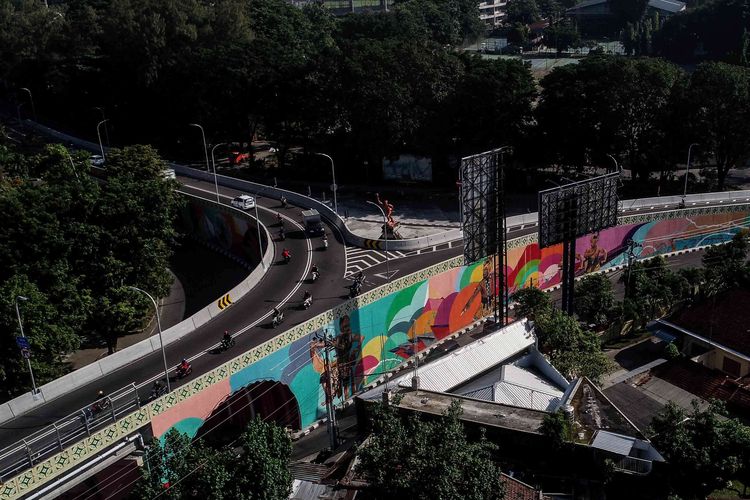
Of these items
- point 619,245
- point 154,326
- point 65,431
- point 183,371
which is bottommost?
point 154,326

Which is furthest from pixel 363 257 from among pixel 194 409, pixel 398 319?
pixel 194 409

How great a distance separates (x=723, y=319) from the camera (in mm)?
57562

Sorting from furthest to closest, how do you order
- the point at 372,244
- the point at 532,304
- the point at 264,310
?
the point at 372,244 → the point at 532,304 → the point at 264,310

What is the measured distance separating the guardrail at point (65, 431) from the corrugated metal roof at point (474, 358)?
17941 millimetres

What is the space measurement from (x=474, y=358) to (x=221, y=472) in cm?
2258

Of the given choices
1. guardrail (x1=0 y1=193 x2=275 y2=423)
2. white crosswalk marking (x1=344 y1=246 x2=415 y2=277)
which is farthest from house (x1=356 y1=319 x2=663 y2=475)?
guardrail (x1=0 y1=193 x2=275 y2=423)

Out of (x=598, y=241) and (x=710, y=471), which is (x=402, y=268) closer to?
(x=598, y=241)

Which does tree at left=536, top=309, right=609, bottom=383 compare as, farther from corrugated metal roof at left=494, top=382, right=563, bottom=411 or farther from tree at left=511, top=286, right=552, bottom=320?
corrugated metal roof at left=494, top=382, right=563, bottom=411

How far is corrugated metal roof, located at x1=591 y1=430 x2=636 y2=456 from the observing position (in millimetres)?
37000

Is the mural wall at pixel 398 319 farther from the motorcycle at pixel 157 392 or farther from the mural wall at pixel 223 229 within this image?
the mural wall at pixel 223 229

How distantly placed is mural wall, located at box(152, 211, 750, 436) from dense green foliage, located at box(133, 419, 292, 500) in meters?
10.6

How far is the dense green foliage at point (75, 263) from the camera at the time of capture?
51.2 m

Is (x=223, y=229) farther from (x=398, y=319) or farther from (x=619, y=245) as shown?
(x=619, y=245)

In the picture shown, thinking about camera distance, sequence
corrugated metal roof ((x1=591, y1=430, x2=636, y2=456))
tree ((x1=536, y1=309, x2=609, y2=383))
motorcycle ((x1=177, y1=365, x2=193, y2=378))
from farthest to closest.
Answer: tree ((x1=536, y1=309, x2=609, y2=383))
motorcycle ((x1=177, y1=365, x2=193, y2=378))
corrugated metal roof ((x1=591, y1=430, x2=636, y2=456))
